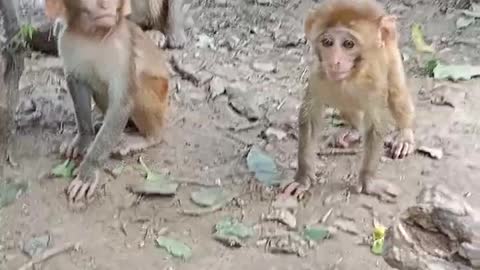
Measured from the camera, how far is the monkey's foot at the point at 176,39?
631cm

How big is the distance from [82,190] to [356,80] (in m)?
1.38

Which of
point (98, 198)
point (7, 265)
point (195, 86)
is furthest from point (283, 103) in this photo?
point (7, 265)

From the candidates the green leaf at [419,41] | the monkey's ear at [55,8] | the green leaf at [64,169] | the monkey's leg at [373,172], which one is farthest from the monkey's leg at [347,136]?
the monkey's ear at [55,8]

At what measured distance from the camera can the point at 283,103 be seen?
18.6 ft

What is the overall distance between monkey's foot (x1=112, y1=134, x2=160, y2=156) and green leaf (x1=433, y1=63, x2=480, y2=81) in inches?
70.9

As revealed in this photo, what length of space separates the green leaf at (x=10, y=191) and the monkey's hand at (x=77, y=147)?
325mm

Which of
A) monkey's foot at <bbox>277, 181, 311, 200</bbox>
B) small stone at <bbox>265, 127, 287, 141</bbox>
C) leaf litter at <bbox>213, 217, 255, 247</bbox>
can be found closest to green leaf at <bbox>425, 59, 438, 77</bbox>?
small stone at <bbox>265, 127, 287, 141</bbox>

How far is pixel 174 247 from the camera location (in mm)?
4395

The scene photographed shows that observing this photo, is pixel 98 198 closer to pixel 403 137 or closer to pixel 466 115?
pixel 403 137

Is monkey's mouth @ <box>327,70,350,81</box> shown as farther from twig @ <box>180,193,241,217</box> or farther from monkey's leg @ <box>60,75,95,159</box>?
monkey's leg @ <box>60,75,95,159</box>

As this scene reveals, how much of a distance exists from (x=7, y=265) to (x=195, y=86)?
2.01 metres

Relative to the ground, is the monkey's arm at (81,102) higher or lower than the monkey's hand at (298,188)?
higher

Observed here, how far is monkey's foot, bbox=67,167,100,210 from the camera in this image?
471cm

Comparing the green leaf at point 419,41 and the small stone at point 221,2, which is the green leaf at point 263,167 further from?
the small stone at point 221,2
